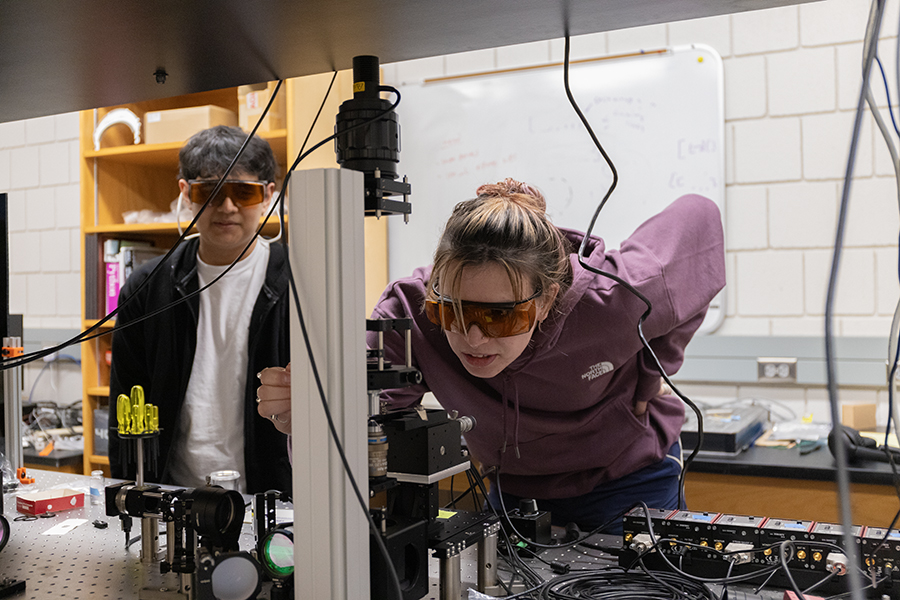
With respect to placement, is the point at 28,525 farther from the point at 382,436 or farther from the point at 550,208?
the point at 550,208

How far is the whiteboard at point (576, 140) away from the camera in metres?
2.52

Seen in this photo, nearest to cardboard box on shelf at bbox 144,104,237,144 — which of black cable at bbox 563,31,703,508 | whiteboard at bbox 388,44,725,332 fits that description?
whiteboard at bbox 388,44,725,332

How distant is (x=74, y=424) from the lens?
315 cm

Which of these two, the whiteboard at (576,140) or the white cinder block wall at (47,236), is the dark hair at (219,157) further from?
the white cinder block wall at (47,236)

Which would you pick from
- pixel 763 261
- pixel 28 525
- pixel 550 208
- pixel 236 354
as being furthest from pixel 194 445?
pixel 763 261

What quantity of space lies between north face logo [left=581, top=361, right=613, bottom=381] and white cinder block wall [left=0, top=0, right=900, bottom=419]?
4.12ft

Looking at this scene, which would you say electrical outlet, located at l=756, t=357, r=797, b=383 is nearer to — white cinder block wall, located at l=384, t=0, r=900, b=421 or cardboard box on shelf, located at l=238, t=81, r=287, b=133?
white cinder block wall, located at l=384, t=0, r=900, b=421

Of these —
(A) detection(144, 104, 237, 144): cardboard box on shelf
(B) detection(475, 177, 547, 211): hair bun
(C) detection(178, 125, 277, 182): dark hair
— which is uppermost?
(A) detection(144, 104, 237, 144): cardboard box on shelf

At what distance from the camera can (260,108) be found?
8.34ft

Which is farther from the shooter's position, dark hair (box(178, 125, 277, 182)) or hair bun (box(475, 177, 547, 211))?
dark hair (box(178, 125, 277, 182))

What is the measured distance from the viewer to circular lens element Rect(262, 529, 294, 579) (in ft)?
2.39

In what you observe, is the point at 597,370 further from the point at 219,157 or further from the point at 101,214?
the point at 101,214

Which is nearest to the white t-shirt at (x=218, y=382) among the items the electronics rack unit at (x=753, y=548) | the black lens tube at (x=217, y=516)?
the black lens tube at (x=217, y=516)

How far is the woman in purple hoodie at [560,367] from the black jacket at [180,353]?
595 millimetres
